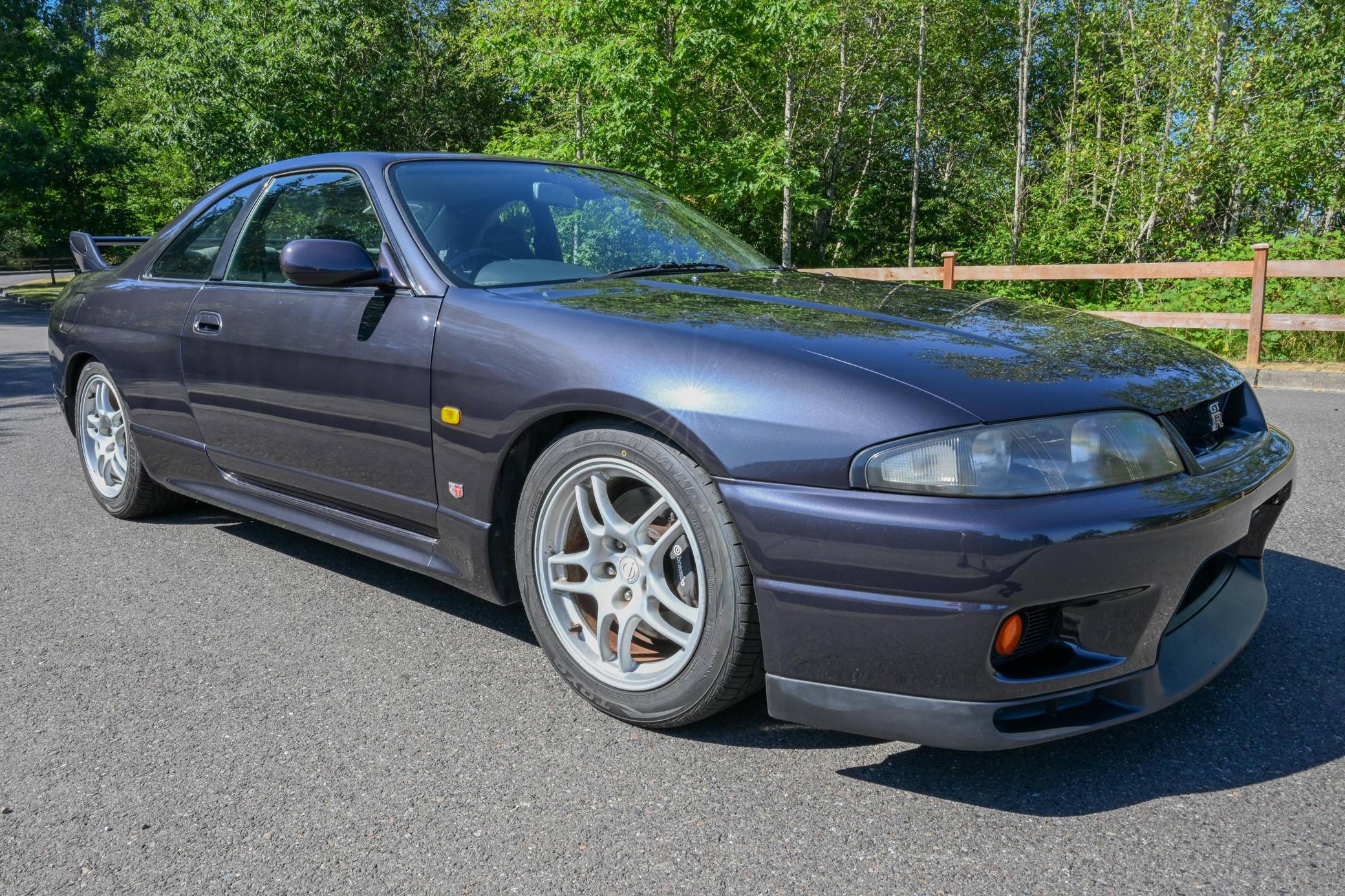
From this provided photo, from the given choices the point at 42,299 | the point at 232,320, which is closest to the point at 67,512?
the point at 232,320

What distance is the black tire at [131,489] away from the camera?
158 inches

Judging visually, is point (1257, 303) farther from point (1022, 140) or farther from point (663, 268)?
point (1022, 140)

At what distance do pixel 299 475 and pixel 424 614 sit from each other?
0.60 metres

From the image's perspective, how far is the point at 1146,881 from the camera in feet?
5.50

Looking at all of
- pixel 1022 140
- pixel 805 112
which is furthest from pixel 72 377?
pixel 805 112

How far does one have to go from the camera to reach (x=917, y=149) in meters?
25.7

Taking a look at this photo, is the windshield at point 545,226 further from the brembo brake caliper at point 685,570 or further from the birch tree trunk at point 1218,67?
the birch tree trunk at point 1218,67

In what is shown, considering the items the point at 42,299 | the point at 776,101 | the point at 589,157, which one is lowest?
the point at 42,299

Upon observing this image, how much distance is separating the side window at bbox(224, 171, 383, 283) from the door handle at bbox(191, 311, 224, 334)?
0.52 feet

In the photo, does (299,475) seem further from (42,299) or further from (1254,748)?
(42,299)

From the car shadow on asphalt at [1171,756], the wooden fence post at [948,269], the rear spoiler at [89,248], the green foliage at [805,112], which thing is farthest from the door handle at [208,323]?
the green foliage at [805,112]

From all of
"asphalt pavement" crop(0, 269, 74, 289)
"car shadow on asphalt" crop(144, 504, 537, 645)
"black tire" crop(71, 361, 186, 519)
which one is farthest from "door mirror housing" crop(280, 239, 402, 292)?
"asphalt pavement" crop(0, 269, 74, 289)

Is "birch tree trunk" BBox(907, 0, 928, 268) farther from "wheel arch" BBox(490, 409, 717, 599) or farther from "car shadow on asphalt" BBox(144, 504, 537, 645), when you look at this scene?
"wheel arch" BBox(490, 409, 717, 599)

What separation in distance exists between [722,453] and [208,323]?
225cm
